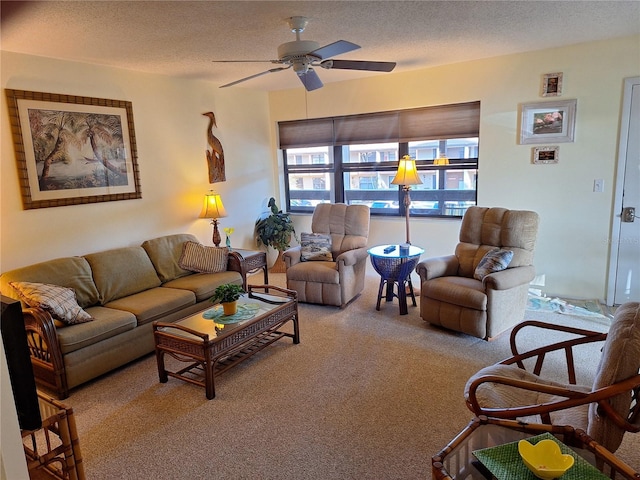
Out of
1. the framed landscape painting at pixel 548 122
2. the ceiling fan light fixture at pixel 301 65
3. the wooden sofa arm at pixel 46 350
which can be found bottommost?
the wooden sofa arm at pixel 46 350

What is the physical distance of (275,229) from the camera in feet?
18.9

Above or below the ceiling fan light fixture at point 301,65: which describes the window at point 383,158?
below

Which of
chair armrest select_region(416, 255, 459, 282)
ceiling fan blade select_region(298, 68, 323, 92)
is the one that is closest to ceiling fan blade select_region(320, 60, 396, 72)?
ceiling fan blade select_region(298, 68, 323, 92)

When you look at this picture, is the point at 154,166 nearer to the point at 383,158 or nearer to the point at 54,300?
the point at 54,300

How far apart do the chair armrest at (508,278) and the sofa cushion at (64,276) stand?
3.28 m

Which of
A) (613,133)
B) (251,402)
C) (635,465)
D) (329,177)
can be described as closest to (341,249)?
(329,177)

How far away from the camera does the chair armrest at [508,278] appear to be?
339 centimetres

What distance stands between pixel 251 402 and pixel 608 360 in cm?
203

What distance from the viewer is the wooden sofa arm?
2814 millimetres

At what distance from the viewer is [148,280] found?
4.00 m

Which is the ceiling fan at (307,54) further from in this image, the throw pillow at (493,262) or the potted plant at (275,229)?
the potted plant at (275,229)

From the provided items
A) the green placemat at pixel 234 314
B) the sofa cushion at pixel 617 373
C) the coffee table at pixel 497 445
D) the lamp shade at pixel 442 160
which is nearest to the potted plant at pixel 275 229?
the lamp shade at pixel 442 160

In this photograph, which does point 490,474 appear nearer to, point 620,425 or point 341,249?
point 620,425

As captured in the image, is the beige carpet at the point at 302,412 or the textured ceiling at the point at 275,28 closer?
the beige carpet at the point at 302,412
